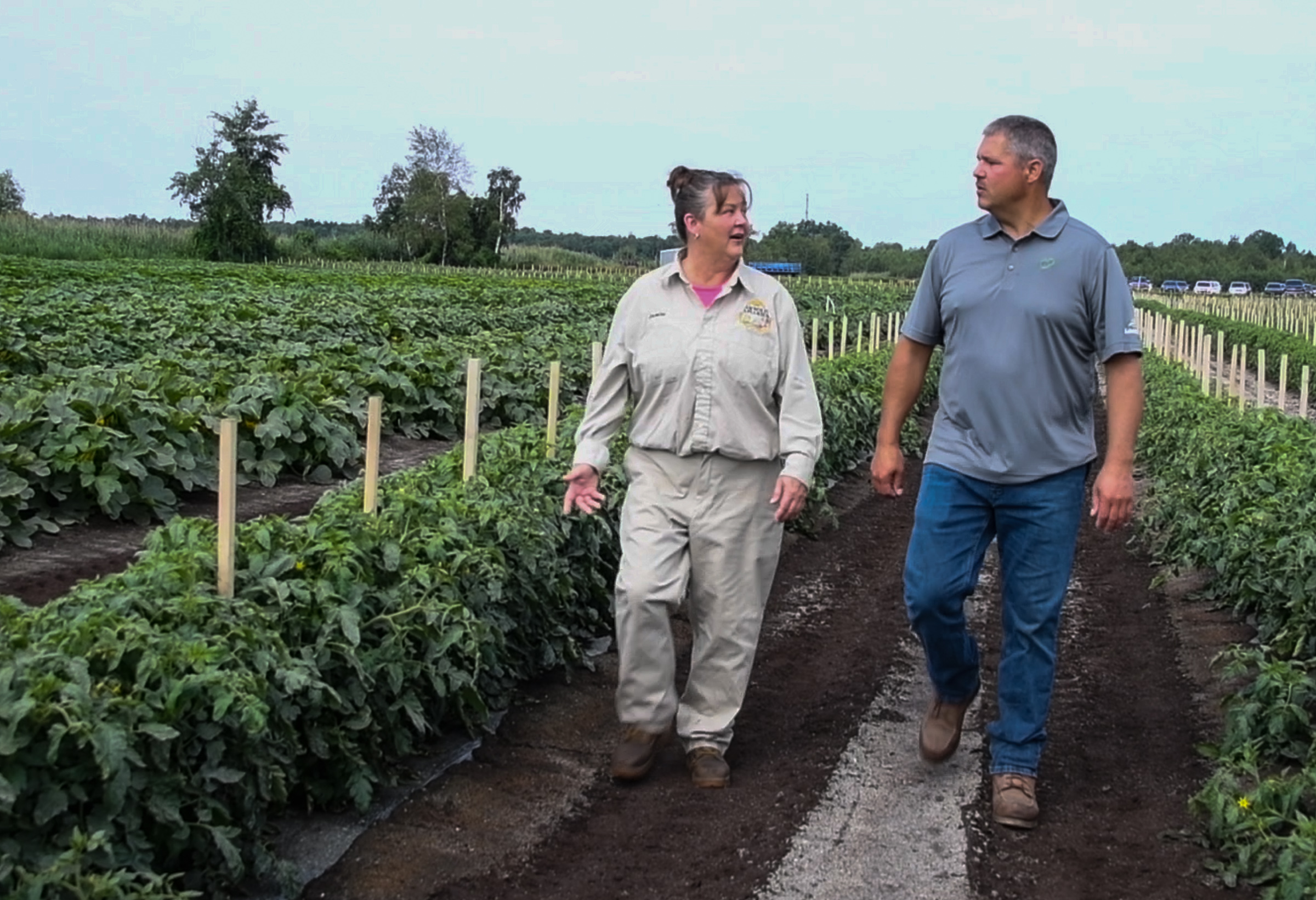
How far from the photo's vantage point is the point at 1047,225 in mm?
4797

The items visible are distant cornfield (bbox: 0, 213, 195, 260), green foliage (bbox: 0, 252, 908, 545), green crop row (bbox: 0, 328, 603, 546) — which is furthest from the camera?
distant cornfield (bbox: 0, 213, 195, 260)

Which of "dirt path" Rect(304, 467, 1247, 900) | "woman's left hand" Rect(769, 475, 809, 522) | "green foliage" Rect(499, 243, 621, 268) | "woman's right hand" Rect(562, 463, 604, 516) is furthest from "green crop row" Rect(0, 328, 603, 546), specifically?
"green foliage" Rect(499, 243, 621, 268)

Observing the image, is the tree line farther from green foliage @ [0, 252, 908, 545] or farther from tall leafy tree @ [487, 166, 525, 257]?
green foliage @ [0, 252, 908, 545]

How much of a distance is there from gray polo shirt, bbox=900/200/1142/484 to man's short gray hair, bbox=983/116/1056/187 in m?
0.17

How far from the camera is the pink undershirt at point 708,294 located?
5.12 m

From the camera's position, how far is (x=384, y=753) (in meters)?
5.04

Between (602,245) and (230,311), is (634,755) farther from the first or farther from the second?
(602,245)

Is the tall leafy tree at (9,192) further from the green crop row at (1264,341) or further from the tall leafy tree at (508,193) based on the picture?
the green crop row at (1264,341)

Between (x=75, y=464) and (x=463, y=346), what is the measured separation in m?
7.19

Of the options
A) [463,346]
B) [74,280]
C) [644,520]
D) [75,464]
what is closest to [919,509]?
[644,520]

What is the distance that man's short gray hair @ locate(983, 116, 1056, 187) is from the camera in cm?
475

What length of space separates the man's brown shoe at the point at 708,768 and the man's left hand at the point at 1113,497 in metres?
1.50

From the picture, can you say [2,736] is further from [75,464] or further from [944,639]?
[75,464]

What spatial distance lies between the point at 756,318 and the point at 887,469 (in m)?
0.67
